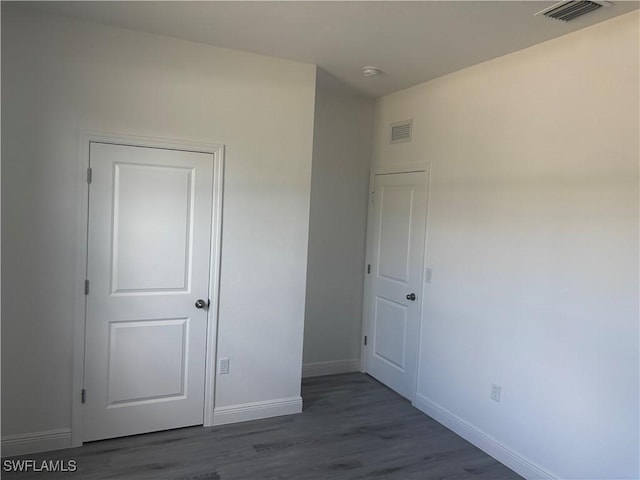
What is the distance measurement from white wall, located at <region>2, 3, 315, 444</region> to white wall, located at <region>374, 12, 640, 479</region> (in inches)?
45.1

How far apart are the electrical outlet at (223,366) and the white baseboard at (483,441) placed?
1622 millimetres

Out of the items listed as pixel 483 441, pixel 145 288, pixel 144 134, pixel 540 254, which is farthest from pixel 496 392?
A: pixel 144 134

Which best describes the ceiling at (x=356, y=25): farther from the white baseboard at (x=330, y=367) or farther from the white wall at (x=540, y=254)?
the white baseboard at (x=330, y=367)

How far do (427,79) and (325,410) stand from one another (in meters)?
2.83

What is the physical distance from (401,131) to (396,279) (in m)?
1.34

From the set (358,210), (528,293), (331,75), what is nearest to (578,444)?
(528,293)

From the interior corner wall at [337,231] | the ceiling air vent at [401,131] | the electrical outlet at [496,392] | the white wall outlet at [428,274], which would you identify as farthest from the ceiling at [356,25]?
the electrical outlet at [496,392]

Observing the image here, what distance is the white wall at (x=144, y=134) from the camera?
9.29 ft

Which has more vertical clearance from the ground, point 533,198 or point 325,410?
point 533,198

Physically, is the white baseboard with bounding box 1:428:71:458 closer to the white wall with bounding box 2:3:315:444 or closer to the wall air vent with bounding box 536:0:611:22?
the white wall with bounding box 2:3:315:444

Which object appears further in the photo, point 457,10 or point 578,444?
point 578,444

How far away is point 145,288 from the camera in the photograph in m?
3.20

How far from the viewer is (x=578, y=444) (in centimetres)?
267

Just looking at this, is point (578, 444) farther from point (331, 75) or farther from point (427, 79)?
point (331, 75)
